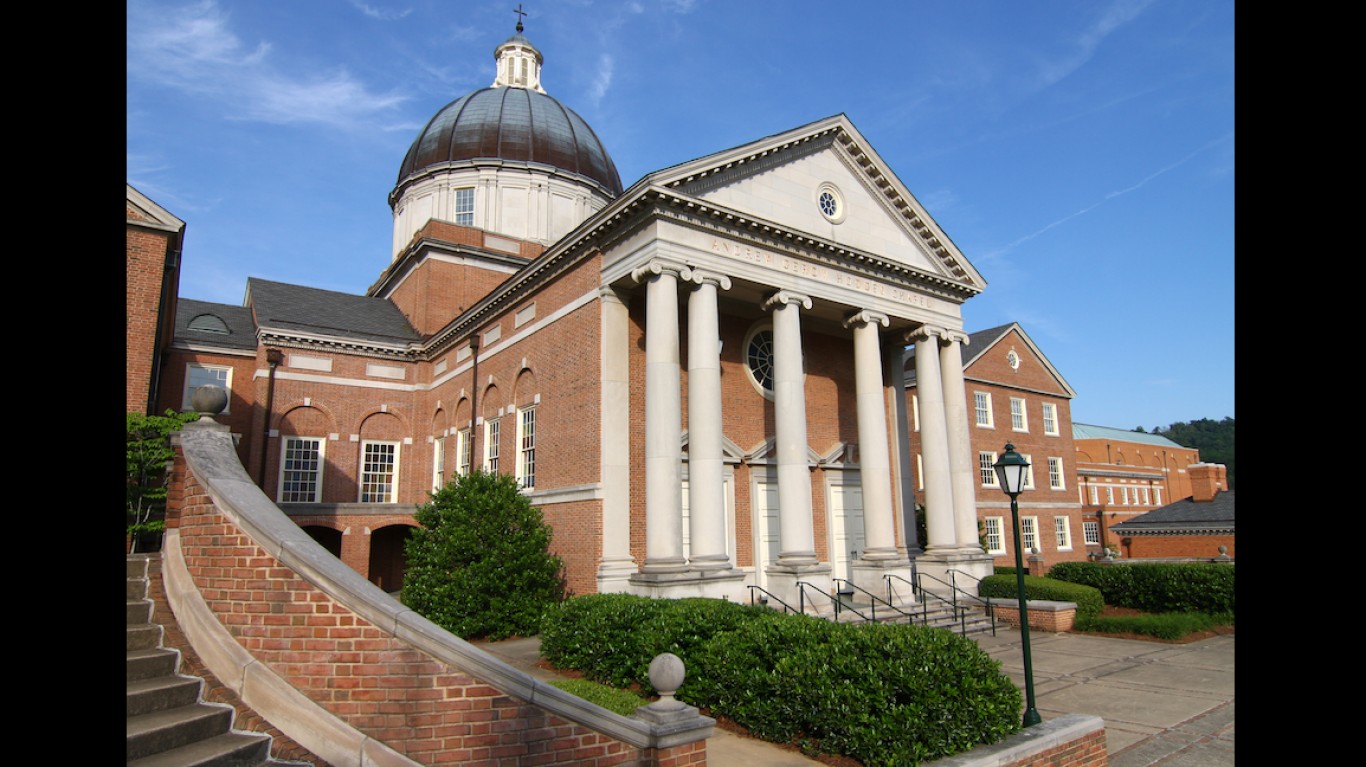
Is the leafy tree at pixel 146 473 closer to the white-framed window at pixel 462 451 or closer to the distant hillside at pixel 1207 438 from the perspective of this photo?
the white-framed window at pixel 462 451

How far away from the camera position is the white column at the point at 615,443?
18.5 metres

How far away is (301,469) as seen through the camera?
96.4 ft

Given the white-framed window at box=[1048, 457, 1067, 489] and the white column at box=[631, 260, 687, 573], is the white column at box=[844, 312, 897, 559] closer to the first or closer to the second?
the white column at box=[631, 260, 687, 573]

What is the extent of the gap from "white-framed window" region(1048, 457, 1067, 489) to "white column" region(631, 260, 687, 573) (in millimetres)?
31110

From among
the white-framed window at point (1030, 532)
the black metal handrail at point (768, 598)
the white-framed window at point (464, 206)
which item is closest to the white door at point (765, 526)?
the black metal handrail at point (768, 598)

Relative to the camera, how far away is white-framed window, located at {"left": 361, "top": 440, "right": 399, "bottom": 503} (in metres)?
30.5

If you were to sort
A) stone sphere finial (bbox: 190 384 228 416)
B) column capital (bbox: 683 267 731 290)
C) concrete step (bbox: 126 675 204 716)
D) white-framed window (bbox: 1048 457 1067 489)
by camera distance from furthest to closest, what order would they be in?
white-framed window (bbox: 1048 457 1067 489)
column capital (bbox: 683 267 731 290)
stone sphere finial (bbox: 190 384 228 416)
concrete step (bbox: 126 675 204 716)

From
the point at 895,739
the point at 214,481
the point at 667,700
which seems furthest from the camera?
the point at 895,739

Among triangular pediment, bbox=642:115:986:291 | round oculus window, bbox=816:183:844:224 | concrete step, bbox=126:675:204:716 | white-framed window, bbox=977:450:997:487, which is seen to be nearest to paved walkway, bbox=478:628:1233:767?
concrete step, bbox=126:675:204:716

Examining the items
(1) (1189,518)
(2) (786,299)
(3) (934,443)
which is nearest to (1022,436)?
(1) (1189,518)

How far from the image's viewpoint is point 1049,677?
14508 mm
